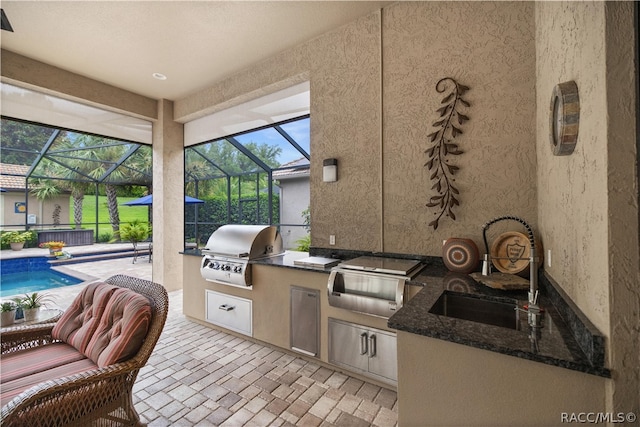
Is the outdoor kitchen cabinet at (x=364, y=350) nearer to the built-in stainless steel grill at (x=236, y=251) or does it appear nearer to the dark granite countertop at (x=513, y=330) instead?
the dark granite countertop at (x=513, y=330)

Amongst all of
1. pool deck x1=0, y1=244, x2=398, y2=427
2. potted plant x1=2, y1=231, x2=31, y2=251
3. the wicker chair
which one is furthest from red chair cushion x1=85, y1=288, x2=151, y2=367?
potted plant x1=2, y1=231, x2=31, y2=251

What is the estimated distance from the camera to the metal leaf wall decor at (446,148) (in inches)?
86.7

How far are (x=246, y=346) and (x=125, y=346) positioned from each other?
1.52 meters

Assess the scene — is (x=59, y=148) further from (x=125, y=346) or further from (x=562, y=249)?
(x=562, y=249)

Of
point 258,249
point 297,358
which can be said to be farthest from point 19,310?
point 297,358

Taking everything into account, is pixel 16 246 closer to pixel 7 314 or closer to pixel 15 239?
pixel 15 239

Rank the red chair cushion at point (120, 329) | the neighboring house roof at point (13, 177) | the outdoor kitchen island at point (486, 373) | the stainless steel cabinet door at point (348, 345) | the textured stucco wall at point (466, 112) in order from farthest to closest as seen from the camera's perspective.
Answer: the neighboring house roof at point (13, 177) → the stainless steel cabinet door at point (348, 345) → the textured stucco wall at point (466, 112) → the red chair cushion at point (120, 329) → the outdoor kitchen island at point (486, 373)

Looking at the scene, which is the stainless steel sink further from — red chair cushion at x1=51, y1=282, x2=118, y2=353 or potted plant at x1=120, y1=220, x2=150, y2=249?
potted plant at x1=120, y1=220, x2=150, y2=249

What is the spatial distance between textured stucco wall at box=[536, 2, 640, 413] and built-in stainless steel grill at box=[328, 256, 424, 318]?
94cm

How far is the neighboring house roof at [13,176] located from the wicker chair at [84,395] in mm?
8778

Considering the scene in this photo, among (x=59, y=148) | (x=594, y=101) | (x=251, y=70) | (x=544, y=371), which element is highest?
(x=251, y=70)

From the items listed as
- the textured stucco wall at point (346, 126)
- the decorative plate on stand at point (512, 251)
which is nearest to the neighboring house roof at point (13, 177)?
the textured stucco wall at point (346, 126)

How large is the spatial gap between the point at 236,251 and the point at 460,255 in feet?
6.89

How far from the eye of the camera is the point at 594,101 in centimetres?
92
